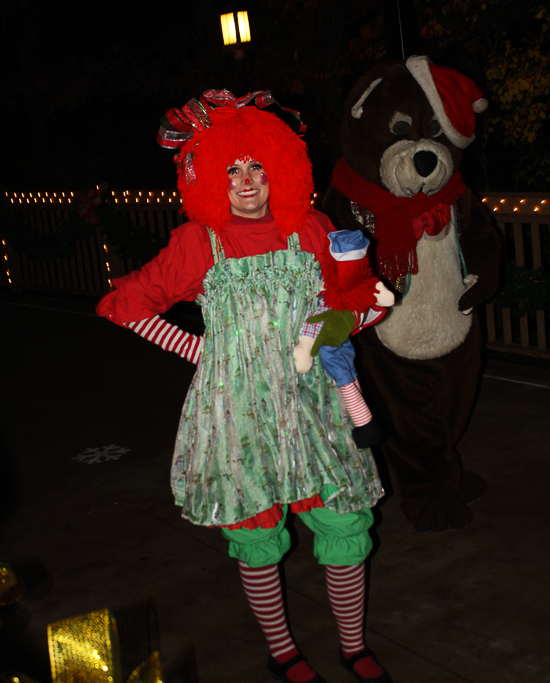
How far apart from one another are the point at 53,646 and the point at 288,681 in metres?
0.84

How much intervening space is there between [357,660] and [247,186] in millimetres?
1512

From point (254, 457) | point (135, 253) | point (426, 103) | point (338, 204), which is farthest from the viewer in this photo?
point (135, 253)

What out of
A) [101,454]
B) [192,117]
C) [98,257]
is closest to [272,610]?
[192,117]

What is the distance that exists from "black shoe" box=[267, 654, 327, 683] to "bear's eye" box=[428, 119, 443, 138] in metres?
2.05

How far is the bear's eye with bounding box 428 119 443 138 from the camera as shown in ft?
11.1

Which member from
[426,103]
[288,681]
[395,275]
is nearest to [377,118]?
[426,103]

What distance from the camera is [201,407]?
8.29 feet

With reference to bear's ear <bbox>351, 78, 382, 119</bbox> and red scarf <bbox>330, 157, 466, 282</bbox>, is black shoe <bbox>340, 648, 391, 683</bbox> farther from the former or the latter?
bear's ear <bbox>351, 78, 382, 119</bbox>

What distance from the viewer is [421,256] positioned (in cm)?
348

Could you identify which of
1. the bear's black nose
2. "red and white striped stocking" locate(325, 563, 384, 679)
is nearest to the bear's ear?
the bear's black nose

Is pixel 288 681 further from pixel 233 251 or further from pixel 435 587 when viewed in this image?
pixel 233 251

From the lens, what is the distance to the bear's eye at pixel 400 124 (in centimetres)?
338

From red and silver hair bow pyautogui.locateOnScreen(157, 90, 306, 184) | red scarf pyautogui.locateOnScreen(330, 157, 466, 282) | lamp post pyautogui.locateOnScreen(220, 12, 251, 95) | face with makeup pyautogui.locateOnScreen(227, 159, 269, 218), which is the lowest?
red scarf pyautogui.locateOnScreen(330, 157, 466, 282)

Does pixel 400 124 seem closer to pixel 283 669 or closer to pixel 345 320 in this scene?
pixel 345 320
